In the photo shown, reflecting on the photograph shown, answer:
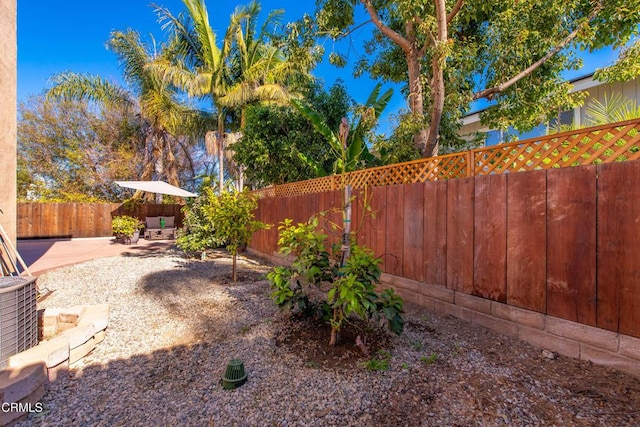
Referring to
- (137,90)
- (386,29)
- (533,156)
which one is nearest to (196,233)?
(386,29)

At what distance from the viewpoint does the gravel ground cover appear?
6.44ft

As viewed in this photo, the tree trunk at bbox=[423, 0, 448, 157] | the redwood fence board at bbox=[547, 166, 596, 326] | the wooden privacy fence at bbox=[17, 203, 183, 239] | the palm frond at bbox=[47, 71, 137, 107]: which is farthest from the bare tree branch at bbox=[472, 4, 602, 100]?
the palm frond at bbox=[47, 71, 137, 107]

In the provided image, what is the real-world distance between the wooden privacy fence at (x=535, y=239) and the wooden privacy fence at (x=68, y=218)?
1458 cm

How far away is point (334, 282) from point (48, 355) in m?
2.37

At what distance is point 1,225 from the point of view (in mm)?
3895

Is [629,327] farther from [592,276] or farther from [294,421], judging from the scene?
[294,421]

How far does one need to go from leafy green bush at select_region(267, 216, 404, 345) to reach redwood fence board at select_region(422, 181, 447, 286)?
124 centimetres

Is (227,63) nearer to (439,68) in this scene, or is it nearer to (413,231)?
(439,68)

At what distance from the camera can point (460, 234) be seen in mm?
3523

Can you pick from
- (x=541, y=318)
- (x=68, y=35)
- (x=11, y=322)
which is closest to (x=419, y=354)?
(x=541, y=318)

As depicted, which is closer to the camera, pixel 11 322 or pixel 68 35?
pixel 11 322

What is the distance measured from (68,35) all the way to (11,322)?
14.5m

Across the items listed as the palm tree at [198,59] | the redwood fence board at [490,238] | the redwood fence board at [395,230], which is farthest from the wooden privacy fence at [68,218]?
the redwood fence board at [490,238]

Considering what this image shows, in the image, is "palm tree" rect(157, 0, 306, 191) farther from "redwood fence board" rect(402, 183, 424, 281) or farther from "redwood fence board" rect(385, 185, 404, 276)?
"redwood fence board" rect(402, 183, 424, 281)
